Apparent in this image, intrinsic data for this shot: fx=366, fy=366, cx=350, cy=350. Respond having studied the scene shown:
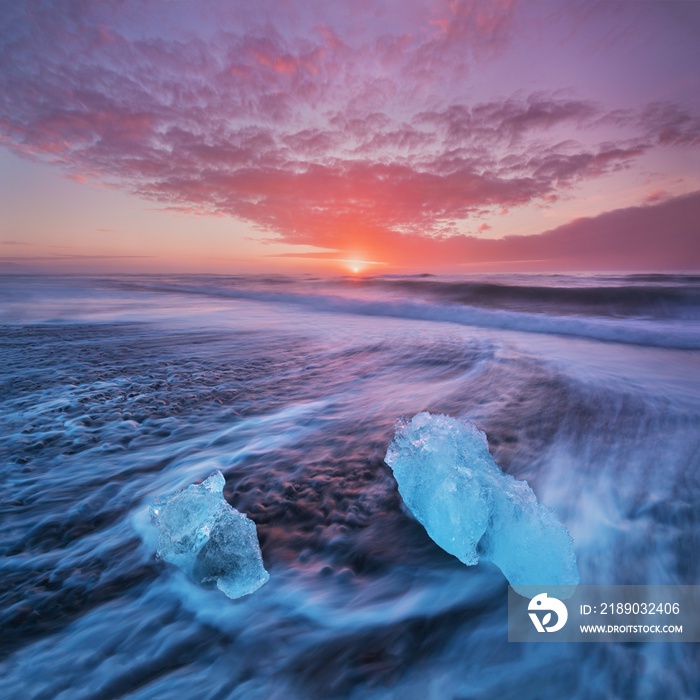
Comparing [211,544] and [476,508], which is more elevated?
[476,508]

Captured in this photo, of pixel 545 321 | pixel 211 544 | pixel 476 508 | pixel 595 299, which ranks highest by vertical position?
pixel 595 299

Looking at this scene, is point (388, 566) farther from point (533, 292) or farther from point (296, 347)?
point (533, 292)

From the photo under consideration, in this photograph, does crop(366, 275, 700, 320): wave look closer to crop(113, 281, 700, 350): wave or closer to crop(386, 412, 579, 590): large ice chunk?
crop(113, 281, 700, 350): wave

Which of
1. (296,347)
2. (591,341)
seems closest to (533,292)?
(591,341)

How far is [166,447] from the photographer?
3.17m

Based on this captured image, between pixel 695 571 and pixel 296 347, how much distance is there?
588 cm

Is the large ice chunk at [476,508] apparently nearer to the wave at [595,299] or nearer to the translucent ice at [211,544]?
the translucent ice at [211,544]

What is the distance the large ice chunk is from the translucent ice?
0.95m

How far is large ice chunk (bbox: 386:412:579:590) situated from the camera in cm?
184

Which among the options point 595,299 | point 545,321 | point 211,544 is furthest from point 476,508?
point 595,299

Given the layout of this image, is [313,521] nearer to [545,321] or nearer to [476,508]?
[476,508]

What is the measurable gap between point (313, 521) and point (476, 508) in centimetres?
100

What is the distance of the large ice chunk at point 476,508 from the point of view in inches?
72.6

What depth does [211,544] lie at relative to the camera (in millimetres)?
1911
